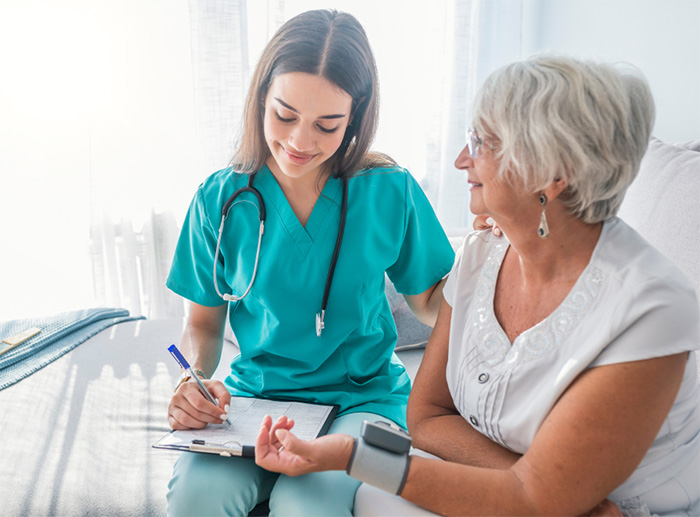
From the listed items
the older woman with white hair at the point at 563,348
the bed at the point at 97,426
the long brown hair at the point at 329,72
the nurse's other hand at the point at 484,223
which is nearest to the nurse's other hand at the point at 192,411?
the older woman with white hair at the point at 563,348

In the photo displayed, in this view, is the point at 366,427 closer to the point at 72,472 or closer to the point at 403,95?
the point at 72,472

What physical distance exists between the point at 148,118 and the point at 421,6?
127cm

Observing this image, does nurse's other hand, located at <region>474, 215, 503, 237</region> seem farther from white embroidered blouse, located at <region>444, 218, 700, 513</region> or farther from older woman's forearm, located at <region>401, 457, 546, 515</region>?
older woman's forearm, located at <region>401, 457, 546, 515</region>

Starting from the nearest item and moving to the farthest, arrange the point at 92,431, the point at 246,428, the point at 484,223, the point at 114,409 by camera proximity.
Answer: the point at 246,428
the point at 484,223
the point at 92,431
the point at 114,409

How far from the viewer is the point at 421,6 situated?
2752 millimetres

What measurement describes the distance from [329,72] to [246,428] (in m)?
0.68

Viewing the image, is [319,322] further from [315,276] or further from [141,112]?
[141,112]

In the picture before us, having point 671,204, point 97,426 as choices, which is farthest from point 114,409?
point 671,204

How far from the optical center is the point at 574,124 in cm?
92

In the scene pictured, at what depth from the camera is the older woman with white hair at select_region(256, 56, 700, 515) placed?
891 millimetres

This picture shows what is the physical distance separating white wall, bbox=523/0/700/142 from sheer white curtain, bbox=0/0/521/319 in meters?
0.62

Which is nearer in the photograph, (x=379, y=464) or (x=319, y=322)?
(x=379, y=464)

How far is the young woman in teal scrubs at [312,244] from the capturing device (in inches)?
47.5

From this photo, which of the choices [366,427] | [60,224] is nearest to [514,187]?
[366,427]
